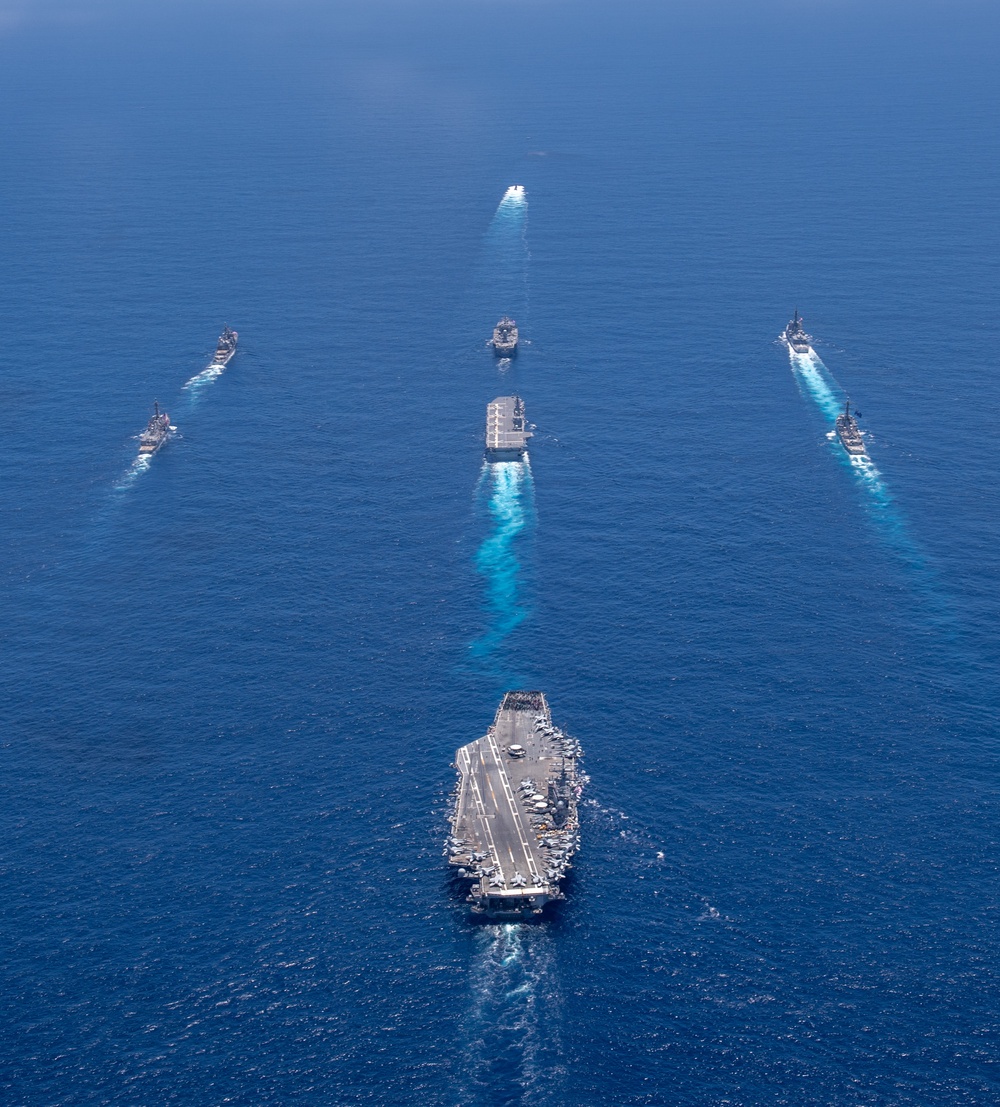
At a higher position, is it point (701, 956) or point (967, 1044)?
point (701, 956)

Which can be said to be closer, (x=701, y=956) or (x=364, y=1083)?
(x=364, y=1083)

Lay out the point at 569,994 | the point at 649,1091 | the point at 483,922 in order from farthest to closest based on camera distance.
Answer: the point at 483,922 < the point at 569,994 < the point at 649,1091

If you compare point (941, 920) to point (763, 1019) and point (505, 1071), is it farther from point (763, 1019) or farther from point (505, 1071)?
point (505, 1071)

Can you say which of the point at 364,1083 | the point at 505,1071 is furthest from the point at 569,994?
the point at 364,1083

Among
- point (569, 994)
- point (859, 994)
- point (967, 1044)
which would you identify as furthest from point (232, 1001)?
point (967, 1044)

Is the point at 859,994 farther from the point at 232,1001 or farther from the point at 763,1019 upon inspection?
the point at 232,1001

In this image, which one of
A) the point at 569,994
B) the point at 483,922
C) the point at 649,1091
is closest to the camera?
the point at 649,1091
